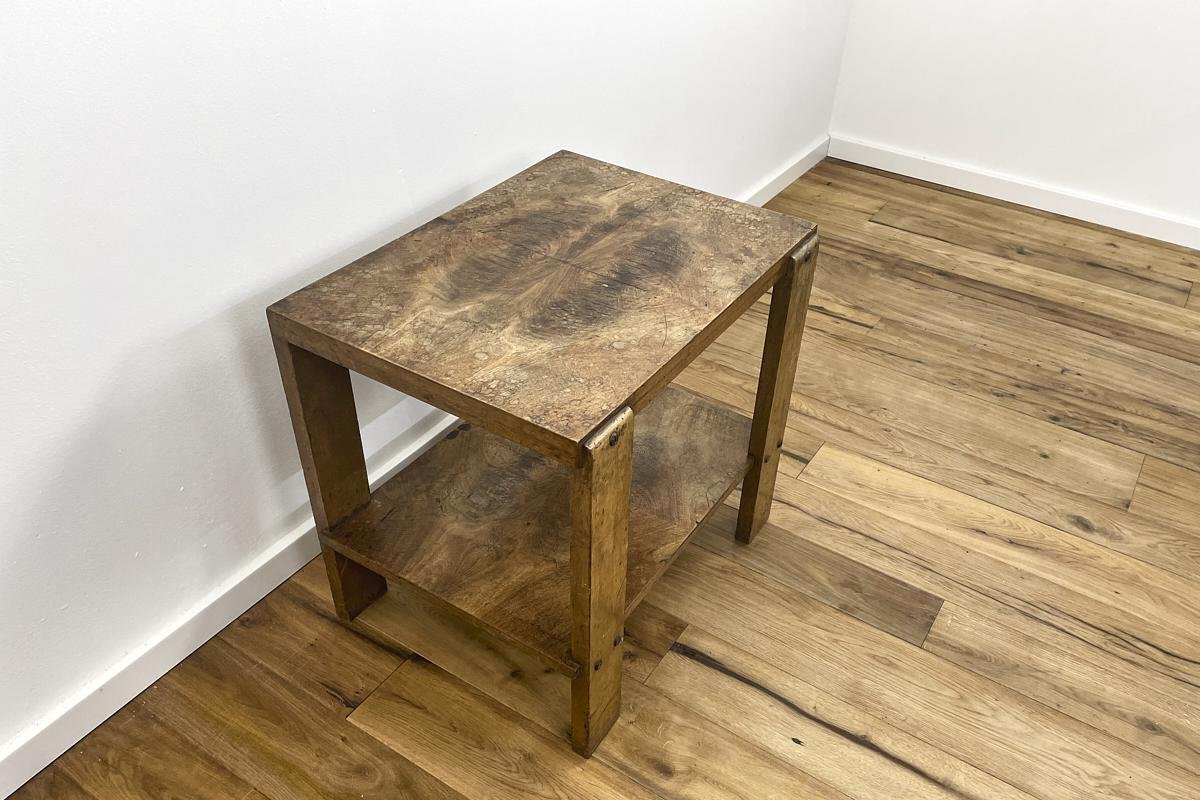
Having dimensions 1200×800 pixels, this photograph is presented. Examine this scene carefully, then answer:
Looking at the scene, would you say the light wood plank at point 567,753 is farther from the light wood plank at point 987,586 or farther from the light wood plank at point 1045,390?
the light wood plank at point 1045,390

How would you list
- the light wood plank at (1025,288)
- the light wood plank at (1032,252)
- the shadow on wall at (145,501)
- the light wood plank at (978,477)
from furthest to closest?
the light wood plank at (1032,252) → the light wood plank at (1025,288) → the light wood plank at (978,477) → the shadow on wall at (145,501)

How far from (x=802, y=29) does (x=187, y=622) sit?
1982 mm

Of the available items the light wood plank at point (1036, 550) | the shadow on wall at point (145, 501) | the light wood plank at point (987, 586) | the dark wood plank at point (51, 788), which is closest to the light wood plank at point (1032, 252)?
the light wood plank at point (1036, 550)

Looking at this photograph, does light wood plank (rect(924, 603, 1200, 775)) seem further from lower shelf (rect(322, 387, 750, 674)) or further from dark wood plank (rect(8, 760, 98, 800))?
dark wood plank (rect(8, 760, 98, 800))

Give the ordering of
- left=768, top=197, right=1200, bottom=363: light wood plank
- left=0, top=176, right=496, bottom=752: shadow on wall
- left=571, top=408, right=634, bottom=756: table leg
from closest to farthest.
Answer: left=571, top=408, right=634, bottom=756: table leg → left=0, top=176, right=496, bottom=752: shadow on wall → left=768, top=197, right=1200, bottom=363: light wood plank

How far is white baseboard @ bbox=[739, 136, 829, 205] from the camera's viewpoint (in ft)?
8.38

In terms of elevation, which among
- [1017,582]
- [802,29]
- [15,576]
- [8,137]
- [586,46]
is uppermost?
[8,137]

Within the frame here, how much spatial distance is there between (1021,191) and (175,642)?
93.2 inches

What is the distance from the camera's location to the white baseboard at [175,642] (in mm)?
1204

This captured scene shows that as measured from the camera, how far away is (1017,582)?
1523mm

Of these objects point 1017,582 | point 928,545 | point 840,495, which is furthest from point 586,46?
point 1017,582

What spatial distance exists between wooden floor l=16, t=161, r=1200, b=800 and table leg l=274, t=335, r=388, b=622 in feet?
0.48

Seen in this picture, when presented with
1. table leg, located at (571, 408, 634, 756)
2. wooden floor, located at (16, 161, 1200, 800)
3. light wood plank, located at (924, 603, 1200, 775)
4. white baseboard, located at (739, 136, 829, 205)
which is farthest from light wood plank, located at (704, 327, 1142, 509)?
table leg, located at (571, 408, 634, 756)

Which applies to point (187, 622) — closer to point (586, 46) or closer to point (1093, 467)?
point (586, 46)
